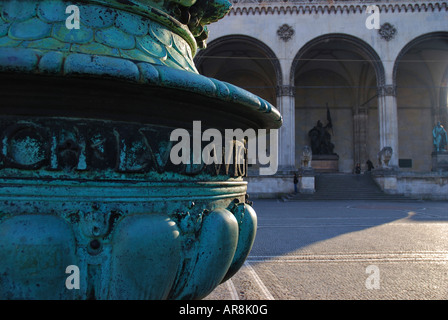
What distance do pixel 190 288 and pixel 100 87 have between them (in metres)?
0.71

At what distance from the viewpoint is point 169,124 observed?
108cm

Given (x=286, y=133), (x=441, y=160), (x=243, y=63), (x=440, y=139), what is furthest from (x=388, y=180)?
(x=243, y=63)

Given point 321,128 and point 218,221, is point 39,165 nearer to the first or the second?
point 218,221

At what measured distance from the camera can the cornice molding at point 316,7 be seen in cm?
1741

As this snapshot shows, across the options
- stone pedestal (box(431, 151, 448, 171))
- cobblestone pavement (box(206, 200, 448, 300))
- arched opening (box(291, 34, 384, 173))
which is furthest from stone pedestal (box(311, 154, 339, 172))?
cobblestone pavement (box(206, 200, 448, 300))

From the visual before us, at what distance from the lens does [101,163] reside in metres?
0.96

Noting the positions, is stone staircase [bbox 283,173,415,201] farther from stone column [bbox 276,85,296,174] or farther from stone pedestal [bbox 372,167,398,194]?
stone column [bbox 276,85,296,174]

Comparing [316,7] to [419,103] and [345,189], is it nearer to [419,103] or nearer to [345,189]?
[345,189]

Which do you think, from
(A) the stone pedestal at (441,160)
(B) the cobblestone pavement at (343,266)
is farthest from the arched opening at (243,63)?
(B) the cobblestone pavement at (343,266)

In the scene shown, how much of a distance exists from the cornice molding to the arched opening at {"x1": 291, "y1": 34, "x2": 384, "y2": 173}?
3931 mm

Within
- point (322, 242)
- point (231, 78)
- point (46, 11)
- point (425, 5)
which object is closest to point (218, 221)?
point (46, 11)

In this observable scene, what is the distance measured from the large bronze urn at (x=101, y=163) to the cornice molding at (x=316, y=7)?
18071mm

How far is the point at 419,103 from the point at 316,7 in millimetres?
11368

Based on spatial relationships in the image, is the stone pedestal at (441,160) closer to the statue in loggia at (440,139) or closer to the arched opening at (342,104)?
the statue in loggia at (440,139)
